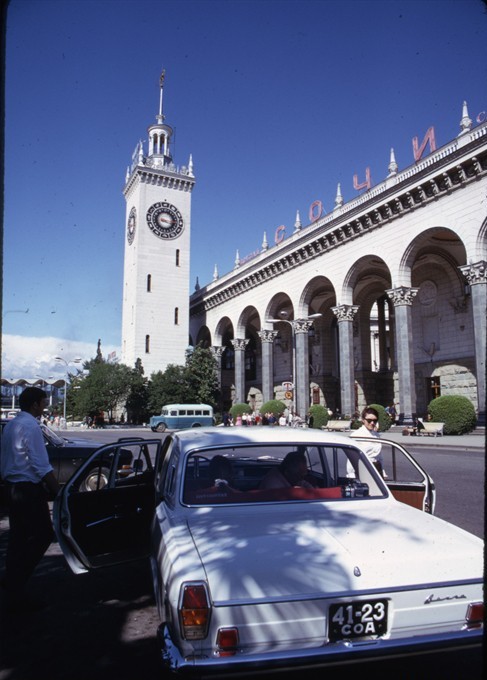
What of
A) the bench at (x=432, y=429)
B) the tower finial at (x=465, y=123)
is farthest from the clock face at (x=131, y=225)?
the bench at (x=432, y=429)

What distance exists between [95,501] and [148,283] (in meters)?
Answer: 45.4

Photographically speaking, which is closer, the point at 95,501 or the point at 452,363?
the point at 95,501

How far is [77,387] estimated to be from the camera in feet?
162

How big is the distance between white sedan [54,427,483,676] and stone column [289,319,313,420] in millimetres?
29813

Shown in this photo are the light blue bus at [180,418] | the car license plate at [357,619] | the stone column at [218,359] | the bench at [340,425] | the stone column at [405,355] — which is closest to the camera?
the car license plate at [357,619]

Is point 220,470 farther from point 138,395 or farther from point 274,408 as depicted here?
point 138,395

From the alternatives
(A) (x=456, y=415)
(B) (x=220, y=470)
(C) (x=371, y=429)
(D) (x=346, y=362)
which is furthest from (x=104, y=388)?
(B) (x=220, y=470)

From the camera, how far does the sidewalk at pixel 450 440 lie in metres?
19.2

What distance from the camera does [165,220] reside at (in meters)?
49.9

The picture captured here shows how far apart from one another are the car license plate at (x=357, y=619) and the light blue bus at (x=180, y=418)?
36147 mm

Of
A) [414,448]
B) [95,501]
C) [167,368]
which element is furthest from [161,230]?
[95,501]

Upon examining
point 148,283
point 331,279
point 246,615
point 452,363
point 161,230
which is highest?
point 161,230

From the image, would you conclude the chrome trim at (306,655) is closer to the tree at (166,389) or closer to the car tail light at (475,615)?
the car tail light at (475,615)

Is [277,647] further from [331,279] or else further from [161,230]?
[161,230]
